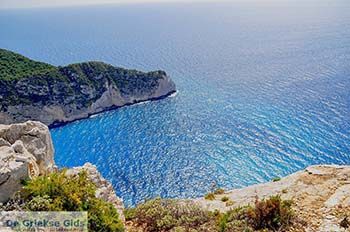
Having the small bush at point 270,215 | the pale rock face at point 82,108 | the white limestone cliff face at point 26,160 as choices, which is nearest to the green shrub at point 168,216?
the white limestone cliff face at point 26,160

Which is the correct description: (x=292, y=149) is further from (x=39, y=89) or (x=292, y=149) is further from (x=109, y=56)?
(x=109, y=56)

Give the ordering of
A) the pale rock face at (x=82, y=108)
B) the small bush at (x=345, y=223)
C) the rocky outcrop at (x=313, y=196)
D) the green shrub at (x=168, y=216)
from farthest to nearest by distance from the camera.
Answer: the pale rock face at (x=82, y=108), the green shrub at (x=168, y=216), the rocky outcrop at (x=313, y=196), the small bush at (x=345, y=223)

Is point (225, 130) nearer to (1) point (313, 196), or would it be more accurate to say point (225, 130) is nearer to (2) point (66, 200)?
(1) point (313, 196)

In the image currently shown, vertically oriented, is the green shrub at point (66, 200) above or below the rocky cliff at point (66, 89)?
above

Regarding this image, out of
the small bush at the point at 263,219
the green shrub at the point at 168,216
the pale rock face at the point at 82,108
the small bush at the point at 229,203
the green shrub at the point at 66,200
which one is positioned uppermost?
the green shrub at the point at 66,200

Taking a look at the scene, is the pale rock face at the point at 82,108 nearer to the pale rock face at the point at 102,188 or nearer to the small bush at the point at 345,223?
the pale rock face at the point at 102,188

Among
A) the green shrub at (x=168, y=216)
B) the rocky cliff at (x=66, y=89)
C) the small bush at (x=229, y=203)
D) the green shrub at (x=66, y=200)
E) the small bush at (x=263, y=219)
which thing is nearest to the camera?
the green shrub at (x=66, y=200)

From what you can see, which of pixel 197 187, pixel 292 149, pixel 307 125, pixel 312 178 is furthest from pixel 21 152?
pixel 307 125
